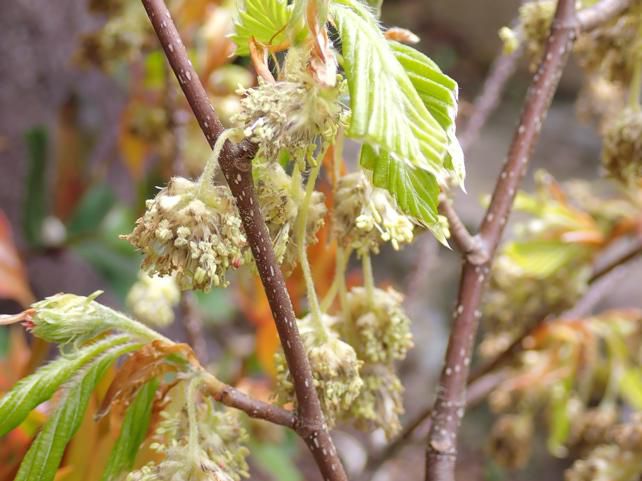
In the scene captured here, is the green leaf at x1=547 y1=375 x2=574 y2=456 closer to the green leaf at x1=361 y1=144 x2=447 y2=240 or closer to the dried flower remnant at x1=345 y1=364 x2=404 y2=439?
the dried flower remnant at x1=345 y1=364 x2=404 y2=439

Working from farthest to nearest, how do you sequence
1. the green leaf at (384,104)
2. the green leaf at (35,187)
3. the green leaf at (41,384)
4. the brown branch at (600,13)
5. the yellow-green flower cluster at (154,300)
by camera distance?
1. the green leaf at (35,187)
2. the yellow-green flower cluster at (154,300)
3. the brown branch at (600,13)
4. the green leaf at (41,384)
5. the green leaf at (384,104)

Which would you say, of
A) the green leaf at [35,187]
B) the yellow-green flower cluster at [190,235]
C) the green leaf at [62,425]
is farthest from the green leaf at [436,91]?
the green leaf at [35,187]

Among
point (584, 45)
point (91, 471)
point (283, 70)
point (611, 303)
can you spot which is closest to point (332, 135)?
point (283, 70)

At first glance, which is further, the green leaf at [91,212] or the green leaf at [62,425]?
the green leaf at [91,212]

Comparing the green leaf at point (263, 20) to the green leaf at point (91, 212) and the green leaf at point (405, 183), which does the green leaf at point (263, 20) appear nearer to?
the green leaf at point (405, 183)

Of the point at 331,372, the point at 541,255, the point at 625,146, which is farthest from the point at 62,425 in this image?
the point at 541,255
